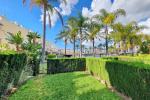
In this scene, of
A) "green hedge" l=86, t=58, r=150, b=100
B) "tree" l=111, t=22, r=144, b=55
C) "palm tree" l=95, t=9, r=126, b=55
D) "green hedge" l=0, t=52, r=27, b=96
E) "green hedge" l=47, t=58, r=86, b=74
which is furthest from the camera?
"tree" l=111, t=22, r=144, b=55

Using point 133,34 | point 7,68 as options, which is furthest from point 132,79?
point 133,34

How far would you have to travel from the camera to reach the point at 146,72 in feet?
27.9

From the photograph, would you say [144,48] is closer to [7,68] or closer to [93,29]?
[93,29]

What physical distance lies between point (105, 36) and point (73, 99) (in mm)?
42940

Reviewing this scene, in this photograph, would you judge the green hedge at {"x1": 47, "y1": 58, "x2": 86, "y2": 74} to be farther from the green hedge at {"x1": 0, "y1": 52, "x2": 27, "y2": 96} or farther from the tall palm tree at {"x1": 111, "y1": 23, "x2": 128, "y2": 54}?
the tall palm tree at {"x1": 111, "y1": 23, "x2": 128, "y2": 54}

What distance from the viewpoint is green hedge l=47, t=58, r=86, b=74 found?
93.8 ft

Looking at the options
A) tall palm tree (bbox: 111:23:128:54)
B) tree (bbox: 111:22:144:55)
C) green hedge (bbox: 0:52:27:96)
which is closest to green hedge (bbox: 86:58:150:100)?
green hedge (bbox: 0:52:27:96)

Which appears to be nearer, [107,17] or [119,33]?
[107,17]

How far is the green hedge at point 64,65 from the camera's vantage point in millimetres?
28594

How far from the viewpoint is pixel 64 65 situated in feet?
95.4

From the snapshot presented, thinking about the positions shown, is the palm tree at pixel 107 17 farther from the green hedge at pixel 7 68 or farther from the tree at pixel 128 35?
the green hedge at pixel 7 68

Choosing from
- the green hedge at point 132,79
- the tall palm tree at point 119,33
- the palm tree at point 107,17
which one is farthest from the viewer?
the tall palm tree at point 119,33

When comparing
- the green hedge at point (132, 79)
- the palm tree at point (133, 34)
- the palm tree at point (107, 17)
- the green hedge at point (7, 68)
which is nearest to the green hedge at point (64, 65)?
the green hedge at point (7, 68)

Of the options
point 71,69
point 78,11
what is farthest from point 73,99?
point 78,11
